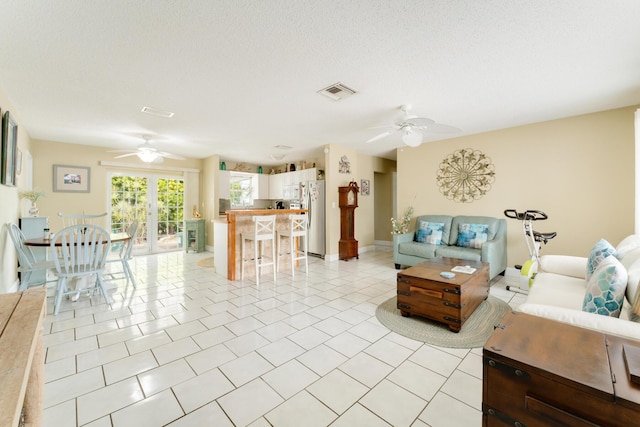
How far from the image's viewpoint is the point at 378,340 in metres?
2.38

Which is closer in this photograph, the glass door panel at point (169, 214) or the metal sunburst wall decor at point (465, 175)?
the metal sunburst wall decor at point (465, 175)

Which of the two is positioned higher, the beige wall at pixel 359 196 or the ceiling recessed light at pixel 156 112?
the ceiling recessed light at pixel 156 112

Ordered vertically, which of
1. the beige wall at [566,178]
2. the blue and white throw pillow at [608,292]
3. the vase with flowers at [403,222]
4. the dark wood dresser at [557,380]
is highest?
the beige wall at [566,178]

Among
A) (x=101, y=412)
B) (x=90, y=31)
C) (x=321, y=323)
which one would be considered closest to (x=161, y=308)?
(x=101, y=412)

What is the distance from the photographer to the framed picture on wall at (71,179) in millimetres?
5152

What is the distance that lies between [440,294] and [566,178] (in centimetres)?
308

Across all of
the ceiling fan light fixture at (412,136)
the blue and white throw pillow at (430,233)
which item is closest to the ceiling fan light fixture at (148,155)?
the ceiling fan light fixture at (412,136)

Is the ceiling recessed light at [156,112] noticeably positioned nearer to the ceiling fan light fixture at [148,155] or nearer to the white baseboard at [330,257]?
the ceiling fan light fixture at [148,155]

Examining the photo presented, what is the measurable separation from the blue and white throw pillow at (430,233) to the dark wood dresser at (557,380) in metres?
3.50

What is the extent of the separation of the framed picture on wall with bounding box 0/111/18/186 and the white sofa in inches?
190

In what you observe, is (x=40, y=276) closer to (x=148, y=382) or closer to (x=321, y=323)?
(x=148, y=382)

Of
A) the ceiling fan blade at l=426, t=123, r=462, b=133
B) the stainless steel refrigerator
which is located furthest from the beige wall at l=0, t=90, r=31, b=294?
the ceiling fan blade at l=426, t=123, r=462, b=133

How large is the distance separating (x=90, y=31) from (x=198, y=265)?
162 inches

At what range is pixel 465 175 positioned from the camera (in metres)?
4.88
